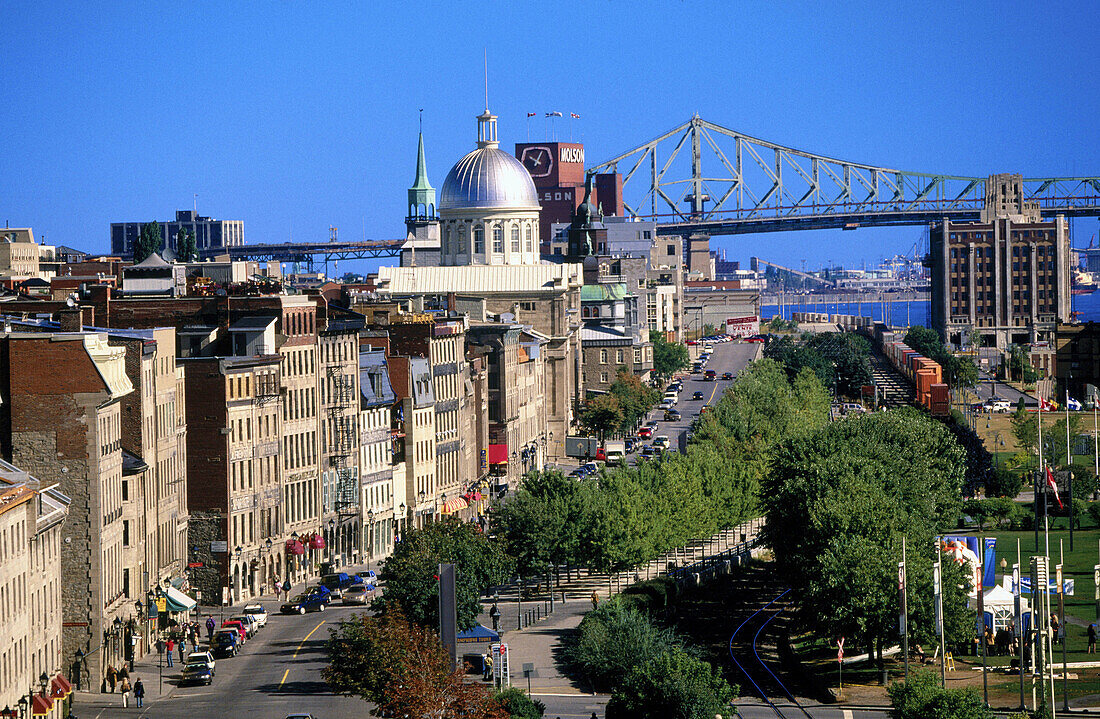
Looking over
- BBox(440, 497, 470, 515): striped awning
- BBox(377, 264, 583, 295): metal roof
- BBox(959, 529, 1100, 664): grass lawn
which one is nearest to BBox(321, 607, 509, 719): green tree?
BBox(959, 529, 1100, 664): grass lawn

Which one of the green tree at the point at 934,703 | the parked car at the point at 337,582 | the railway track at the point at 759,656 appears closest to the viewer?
the green tree at the point at 934,703

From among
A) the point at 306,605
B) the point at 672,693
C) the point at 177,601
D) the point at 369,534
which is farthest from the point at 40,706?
the point at 369,534

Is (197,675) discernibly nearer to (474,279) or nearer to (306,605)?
(306,605)

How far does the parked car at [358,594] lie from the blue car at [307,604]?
117 centimetres

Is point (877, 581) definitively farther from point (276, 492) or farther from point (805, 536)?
point (276, 492)

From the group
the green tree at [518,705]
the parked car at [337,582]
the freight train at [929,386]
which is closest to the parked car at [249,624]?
the parked car at [337,582]

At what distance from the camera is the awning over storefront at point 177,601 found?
73188 mm

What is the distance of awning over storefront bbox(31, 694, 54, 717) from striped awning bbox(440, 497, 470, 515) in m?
47.5

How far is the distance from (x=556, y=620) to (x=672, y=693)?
83.1 ft

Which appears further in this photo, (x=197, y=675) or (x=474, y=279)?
(x=474, y=279)

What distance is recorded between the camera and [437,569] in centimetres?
6694

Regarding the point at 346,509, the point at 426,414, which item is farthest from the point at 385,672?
the point at 426,414

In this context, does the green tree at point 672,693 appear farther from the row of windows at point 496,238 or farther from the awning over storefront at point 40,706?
the row of windows at point 496,238

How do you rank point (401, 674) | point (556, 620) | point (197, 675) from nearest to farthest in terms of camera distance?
point (401, 674)
point (197, 675)
point (556, 620)
